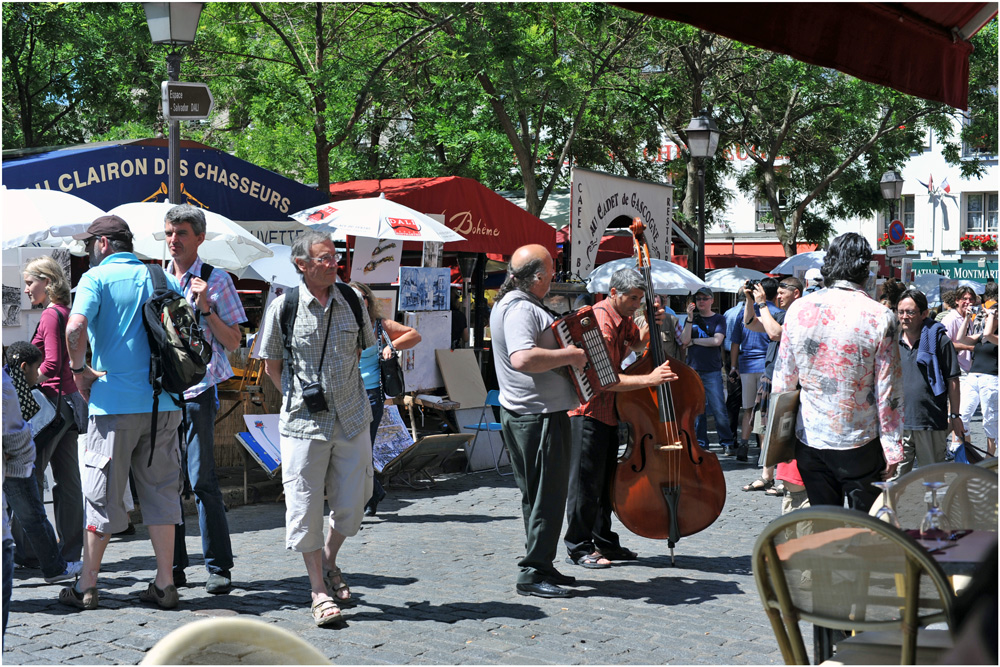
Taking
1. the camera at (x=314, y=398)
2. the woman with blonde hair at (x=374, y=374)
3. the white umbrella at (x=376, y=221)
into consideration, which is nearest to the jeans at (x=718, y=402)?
the white umbrella at (x=376, y=221)

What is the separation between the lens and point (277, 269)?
1027 cm

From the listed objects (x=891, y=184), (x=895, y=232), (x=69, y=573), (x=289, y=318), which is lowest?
(x=69, y=573)

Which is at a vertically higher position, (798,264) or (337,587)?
(798,264)

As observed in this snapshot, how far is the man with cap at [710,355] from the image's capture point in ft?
38.1

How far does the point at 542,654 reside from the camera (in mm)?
4707

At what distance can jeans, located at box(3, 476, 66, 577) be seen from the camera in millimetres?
5629

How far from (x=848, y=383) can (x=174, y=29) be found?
16.7 feet

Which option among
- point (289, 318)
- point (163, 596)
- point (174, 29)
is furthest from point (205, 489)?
point (174, 29)

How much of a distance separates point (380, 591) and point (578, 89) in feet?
35.4

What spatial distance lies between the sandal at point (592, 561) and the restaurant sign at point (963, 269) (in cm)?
3930

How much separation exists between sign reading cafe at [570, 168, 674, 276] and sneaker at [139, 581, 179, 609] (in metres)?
6.09

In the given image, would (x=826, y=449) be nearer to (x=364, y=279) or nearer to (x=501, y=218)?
(x=364, y=279)

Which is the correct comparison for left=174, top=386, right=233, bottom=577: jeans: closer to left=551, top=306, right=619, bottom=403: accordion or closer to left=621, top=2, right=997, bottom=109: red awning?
left=551, top=306, right=619, bottom=403: accordion

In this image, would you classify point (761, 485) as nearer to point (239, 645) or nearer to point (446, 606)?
point (446, 606)
